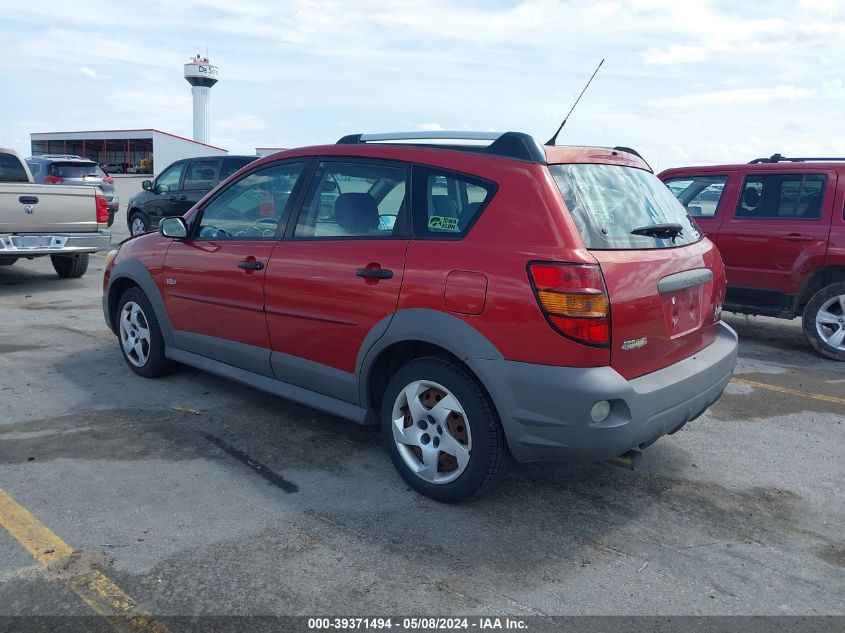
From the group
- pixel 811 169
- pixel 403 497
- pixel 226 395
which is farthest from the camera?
pixel 811 169

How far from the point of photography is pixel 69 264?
1055cm

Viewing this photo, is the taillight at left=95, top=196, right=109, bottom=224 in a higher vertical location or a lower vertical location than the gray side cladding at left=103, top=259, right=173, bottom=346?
higher

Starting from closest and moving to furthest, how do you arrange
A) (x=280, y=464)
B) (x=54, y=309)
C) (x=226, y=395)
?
(x=280, y=464) < (x=226, y=395) < (x=54, y=309)

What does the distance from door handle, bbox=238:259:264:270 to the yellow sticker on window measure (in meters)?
1.25

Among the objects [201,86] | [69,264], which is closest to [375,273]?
[69,264]

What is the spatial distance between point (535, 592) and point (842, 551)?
1.47 meters

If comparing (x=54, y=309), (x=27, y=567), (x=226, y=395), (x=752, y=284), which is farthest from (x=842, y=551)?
(x=54, y=309)

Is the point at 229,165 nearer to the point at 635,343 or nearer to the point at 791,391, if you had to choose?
the point at 791,391

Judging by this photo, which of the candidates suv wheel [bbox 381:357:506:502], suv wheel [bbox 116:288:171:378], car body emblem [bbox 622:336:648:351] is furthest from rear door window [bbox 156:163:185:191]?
car body emblem [bbox 622:336:648:351]

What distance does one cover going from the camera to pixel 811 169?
7.23 m

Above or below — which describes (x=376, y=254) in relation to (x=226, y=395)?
above

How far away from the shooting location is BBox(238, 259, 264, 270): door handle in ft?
14.7

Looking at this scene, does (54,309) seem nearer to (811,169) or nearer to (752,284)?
(752,284)

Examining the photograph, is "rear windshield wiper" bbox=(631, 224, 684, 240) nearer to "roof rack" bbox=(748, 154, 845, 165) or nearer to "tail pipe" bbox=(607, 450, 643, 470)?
"tail pipe" bbox=(607, 450, 643, 470)
